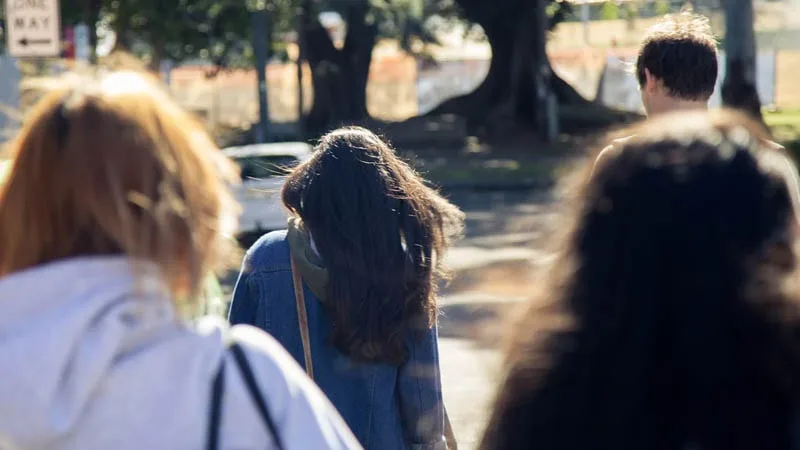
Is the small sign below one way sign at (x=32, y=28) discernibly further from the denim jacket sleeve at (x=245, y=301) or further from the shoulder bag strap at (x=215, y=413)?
the shoulder bag strap at (x=215, y=413)

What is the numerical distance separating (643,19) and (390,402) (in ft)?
160

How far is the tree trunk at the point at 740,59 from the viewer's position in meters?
23.0

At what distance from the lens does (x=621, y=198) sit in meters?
1.76

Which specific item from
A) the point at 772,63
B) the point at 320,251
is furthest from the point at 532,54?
the point at 320,251

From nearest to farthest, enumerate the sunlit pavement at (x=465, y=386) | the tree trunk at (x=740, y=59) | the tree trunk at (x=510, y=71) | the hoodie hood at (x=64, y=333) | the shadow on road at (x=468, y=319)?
the hoodie hood at (x=64, y=333), the sunlit pavement at (x=465, y=386), the shadow on road at (x=468, y=319), the tree trunk at (x=740, y=59), the tree trunk at (x=510, y=71)

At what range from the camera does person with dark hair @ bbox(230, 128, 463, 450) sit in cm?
335

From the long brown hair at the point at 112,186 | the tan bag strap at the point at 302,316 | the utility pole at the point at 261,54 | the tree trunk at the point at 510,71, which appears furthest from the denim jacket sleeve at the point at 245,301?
the tree trunk at the point at 510,71

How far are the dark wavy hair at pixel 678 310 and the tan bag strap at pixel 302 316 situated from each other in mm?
1645

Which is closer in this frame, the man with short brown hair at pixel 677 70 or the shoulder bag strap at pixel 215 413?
the shoulder bag strap at pixel 215 413

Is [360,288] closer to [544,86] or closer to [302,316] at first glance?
[302,316]

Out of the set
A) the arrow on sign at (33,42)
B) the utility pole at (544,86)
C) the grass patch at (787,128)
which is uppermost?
the arrow on sign at (33,42)

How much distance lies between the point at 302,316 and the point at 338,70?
31190 millimetres

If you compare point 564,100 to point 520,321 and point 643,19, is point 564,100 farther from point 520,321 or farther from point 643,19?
point 520,321

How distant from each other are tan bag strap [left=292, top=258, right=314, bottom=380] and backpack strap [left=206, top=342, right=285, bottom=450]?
4.67 ft
